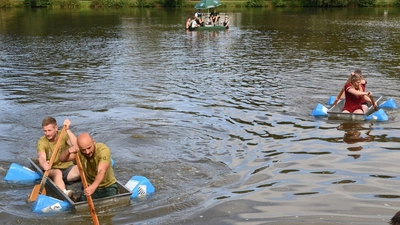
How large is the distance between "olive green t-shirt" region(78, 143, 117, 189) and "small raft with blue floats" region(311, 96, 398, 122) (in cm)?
741

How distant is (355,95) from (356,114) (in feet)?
1.75

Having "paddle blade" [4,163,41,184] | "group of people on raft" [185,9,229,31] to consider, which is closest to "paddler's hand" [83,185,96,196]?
"paddle blade" [4,163,41,184]

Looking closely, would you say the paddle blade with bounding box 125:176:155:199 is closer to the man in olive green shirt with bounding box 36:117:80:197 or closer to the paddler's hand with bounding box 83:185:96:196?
the man in olive green shirt with bounding box 36:117:80:197

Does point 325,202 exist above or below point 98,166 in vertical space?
below

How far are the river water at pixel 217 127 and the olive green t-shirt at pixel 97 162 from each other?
1.63ft

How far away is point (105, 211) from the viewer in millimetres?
8195

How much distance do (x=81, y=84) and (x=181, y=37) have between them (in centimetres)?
1744

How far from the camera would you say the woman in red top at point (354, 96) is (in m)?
13.4

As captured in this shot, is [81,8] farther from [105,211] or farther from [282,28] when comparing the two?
[105,211]

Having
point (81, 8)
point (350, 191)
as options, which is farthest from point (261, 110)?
point (81, 8)

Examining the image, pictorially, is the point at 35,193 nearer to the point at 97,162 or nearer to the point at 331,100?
the point at 97,162

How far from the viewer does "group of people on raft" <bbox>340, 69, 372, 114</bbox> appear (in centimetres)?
1338

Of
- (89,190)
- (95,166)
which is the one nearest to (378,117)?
(95,166)

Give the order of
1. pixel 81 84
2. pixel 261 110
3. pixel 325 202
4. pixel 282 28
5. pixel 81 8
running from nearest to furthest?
pixel 325 202
pixel 261 110
pixel 81 84
pixel 282 28
pixel 81 8
